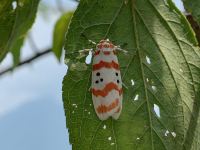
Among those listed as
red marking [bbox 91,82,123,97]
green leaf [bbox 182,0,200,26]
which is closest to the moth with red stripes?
red marking [bbox 91,82,123,97]

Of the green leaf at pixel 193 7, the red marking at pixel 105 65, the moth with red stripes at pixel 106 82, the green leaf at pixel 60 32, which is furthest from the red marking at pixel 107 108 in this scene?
the green leaf at pixel 60 32

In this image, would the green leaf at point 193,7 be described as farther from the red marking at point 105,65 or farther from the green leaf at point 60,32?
the green leaf at point 60,32

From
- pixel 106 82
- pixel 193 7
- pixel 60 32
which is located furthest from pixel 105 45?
pixel 60 32

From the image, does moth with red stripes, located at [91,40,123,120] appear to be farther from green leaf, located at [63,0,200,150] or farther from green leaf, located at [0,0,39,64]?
green leaf, located at [0,0,39,64]

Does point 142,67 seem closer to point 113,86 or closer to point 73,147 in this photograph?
point 113,86

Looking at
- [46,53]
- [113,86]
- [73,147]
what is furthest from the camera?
[46,53]

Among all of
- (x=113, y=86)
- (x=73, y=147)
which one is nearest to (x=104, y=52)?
(x=113, y=86)

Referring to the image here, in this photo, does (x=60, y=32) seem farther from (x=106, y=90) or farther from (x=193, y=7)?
(x=193, y=7)
